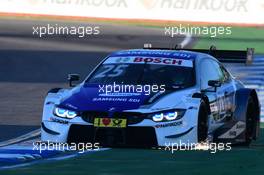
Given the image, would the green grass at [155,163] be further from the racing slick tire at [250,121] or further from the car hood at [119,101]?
the racing slick tire at [250,121]

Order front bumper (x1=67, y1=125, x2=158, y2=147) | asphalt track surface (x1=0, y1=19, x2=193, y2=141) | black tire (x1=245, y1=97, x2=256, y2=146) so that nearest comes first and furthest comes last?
front bumper (x1=67, y1=125, x2=158, y2=147) → black tire (x1=245, y1=97, x2=256, y2=146) → asphalt track surface (x1=0, y1=19, x2=193, y2=141)

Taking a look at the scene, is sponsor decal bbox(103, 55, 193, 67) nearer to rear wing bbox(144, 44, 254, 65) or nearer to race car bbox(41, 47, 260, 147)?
race car bbox(41, 47, 260, 147)

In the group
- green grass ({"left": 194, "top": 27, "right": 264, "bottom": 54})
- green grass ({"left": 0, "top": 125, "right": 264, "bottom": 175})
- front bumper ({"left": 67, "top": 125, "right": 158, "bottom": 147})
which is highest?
green grass ({"left": 194, "top": 27, "right": 264, "bottom": 54})

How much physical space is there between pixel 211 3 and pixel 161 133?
29698 millimetres

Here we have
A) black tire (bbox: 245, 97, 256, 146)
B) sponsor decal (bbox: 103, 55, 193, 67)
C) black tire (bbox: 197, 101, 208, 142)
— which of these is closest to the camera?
black tire (bbox: 197, 101, 208, 142)

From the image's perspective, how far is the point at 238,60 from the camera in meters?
18.5

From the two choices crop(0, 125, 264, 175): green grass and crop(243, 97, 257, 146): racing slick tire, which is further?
crop(243, 97, 257, 146): racing slick tire

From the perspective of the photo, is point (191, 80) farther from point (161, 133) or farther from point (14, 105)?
point (14, 105)

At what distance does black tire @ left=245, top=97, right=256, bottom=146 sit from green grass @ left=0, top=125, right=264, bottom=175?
4.61 ft

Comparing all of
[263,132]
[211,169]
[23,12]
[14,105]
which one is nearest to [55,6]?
[23,12]

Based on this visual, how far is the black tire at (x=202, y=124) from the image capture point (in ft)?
43.4

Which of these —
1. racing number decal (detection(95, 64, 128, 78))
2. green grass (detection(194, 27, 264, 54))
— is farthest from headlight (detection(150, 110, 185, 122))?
green grass (detection(194, 27, 264, 54))

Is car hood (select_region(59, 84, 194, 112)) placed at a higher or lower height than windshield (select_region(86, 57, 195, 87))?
lower

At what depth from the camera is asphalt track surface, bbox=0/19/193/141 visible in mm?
19250
